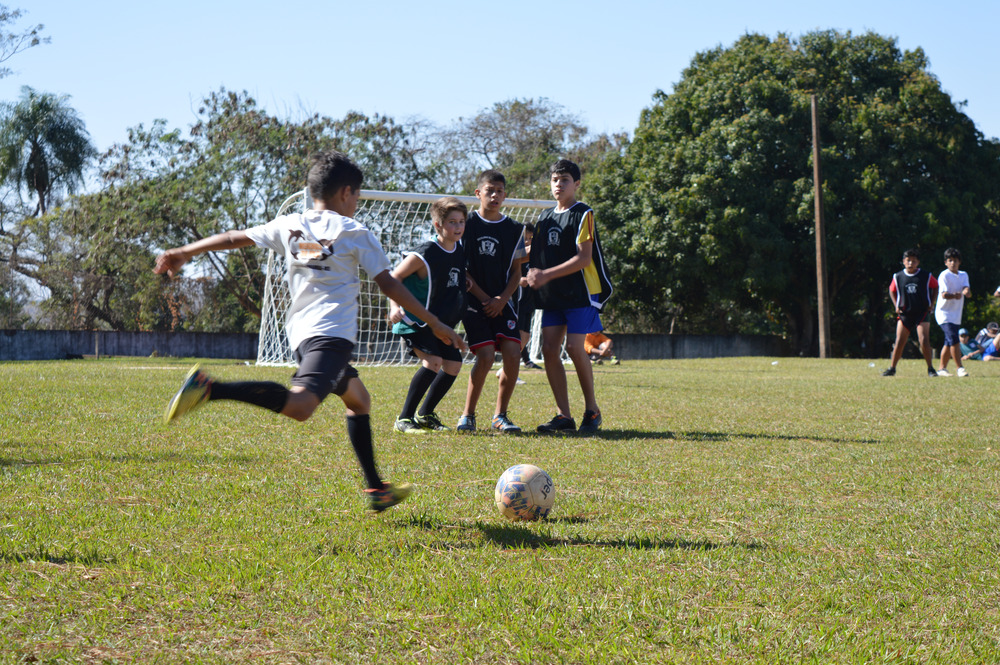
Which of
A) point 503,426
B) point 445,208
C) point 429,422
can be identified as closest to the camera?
point 445,208

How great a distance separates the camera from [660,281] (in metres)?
32.7

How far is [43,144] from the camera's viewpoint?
34656 millimetres

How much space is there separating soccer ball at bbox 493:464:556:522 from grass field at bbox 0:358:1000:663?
0.08 metres

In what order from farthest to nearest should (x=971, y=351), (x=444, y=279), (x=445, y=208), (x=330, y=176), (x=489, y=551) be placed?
(x=971, y=351) → (x=445, y=208) → (x=444, y=279) → (x=330, y=176) → (x=489, y=551)

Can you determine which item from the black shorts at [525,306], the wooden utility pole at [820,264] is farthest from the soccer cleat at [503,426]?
the wooden utility pole at [820,264]

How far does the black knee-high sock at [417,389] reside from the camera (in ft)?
22.0

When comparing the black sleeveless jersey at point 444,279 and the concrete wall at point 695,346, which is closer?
the black sleeveless jersey at point 444,279

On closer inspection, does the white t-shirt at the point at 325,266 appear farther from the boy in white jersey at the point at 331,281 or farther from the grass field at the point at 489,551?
the grass field at the point at 489,551

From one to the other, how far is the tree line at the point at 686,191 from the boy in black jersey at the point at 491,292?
76.0 feet

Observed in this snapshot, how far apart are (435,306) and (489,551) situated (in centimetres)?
340

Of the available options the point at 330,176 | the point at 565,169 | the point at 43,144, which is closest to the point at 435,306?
the point at 565,169

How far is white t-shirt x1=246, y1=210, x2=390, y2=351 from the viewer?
3.77 metres

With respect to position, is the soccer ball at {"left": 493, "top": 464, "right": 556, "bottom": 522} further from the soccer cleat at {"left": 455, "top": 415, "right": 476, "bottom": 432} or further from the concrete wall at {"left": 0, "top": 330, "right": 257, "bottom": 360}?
the concrete wall at {"left": 0, "top": 330, "right": 257, "bottom": 360}

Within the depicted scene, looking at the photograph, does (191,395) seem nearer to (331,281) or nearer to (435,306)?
(331,281)
